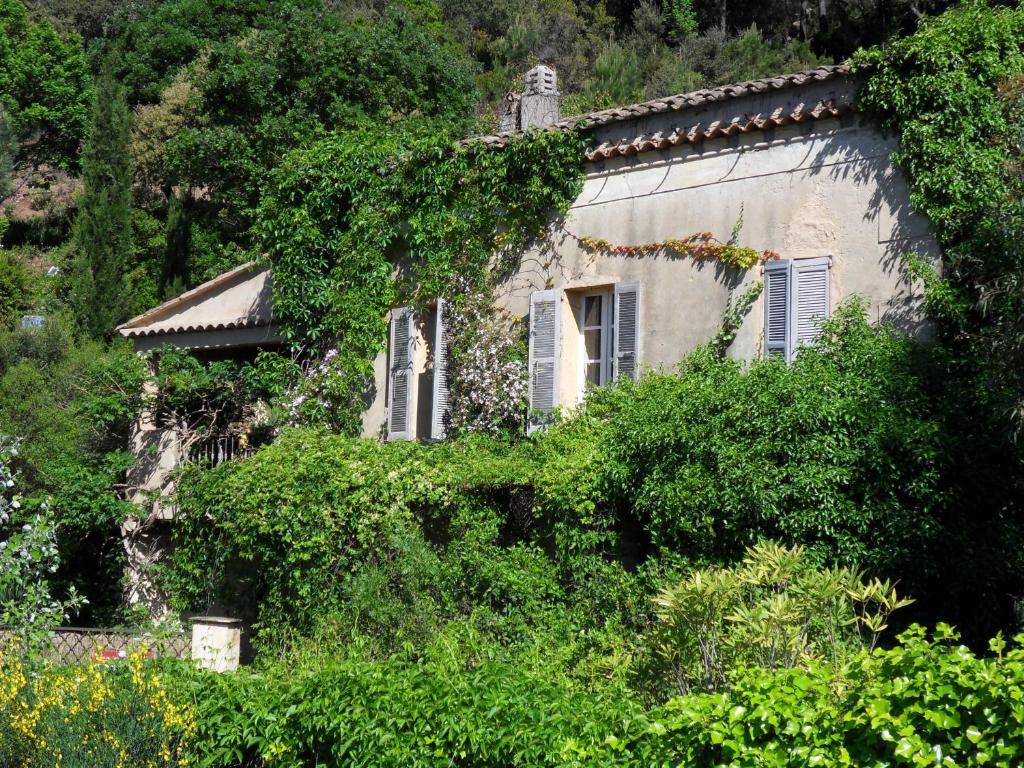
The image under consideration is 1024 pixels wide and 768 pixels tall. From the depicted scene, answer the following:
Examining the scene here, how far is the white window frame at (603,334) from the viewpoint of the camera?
13.0 m

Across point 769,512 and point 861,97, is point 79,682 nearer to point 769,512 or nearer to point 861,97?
point 769,512

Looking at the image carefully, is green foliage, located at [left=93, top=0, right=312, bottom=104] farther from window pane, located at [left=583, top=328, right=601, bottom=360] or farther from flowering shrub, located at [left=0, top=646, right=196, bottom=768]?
flowering shrub, located at [left=0, top=646, right=196, bottom=768]

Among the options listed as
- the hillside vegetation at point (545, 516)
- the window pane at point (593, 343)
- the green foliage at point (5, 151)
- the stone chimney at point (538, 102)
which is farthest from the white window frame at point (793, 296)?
the green foliage at point (5, 151)

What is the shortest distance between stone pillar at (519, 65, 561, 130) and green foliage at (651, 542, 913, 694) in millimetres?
8122

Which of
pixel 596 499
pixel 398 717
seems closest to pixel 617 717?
pixel 398 717

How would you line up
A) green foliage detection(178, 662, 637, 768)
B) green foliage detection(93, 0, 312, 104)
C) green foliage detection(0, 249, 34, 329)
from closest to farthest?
green foliage detection(178, 662, 637, 768) < green foliage detection(0, 249, 34, 329) < green foliage detection(93, 0, 312, 104)

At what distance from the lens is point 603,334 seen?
517 inches

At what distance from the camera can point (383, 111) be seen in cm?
2534

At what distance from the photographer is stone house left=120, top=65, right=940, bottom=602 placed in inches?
445

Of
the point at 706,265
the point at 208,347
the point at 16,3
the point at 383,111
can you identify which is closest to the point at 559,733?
the point at 706,265

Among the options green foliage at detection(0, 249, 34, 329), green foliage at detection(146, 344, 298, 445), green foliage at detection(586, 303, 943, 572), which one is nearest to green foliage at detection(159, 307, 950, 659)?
green foliage at detection(586, 303, 943, 572)

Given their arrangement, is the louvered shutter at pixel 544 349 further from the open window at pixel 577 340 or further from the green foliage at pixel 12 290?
the green foliage at pixel 12 290

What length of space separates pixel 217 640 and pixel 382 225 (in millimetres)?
5533

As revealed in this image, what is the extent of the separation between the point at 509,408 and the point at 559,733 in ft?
22.4
